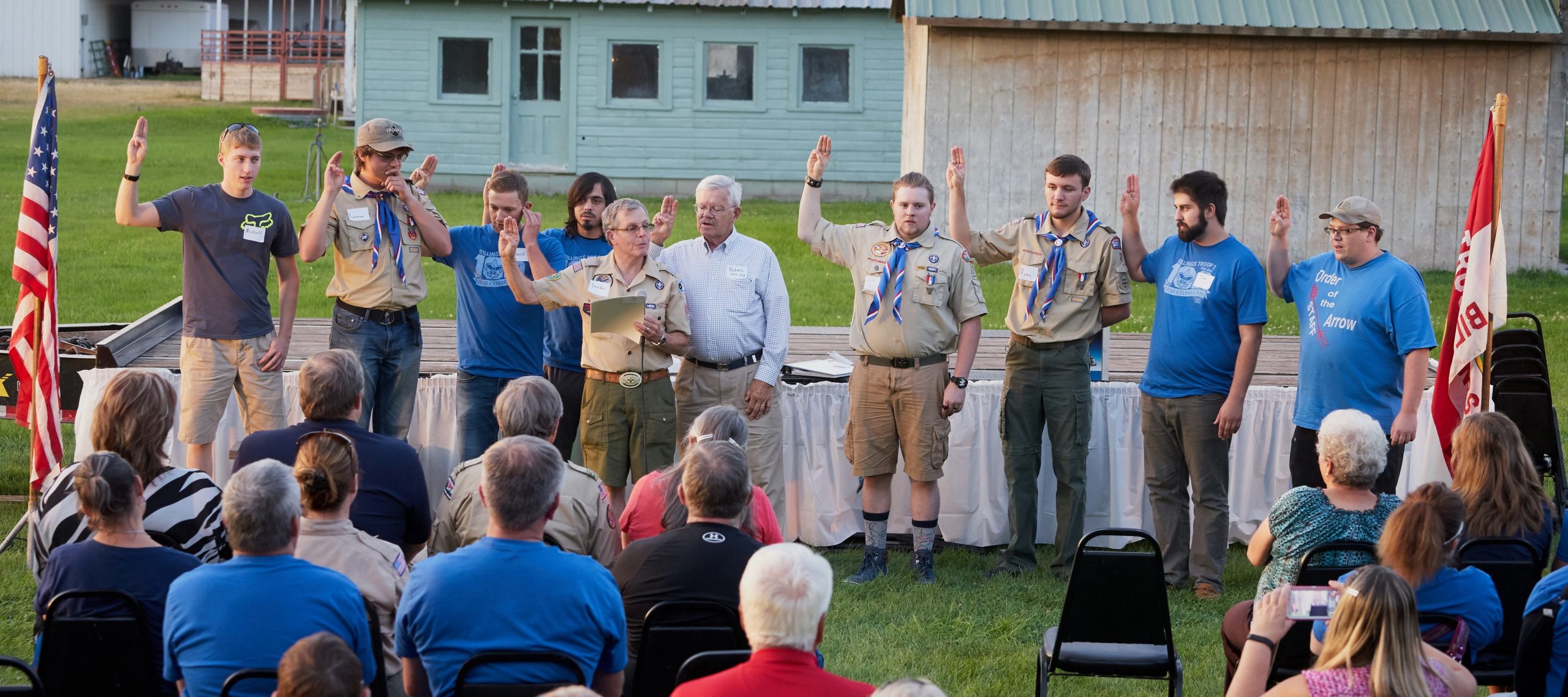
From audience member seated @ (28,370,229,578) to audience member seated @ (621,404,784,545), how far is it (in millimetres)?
1245

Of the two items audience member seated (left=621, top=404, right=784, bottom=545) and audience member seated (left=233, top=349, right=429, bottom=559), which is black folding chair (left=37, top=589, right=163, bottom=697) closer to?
audience member seated (left=233, top=349, right=429, bottom=559)

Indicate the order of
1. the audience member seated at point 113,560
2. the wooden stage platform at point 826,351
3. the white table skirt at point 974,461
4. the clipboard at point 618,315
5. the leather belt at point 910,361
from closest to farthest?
the audience member seated at point 113,560 → the clipboard at point 618,315 → the leather belt at point 910,361 → the white table skirt at point 974,461 → the wooden stage platform at point 826,351

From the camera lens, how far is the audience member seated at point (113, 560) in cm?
375

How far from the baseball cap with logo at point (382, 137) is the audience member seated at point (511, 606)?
3131mm

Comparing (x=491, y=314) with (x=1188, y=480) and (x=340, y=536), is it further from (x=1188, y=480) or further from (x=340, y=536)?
(x=1188, y=480)

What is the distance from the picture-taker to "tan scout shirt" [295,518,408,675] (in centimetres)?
392

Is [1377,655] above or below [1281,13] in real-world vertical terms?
below

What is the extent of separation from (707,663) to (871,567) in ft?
9.90

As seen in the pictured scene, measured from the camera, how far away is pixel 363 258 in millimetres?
6367

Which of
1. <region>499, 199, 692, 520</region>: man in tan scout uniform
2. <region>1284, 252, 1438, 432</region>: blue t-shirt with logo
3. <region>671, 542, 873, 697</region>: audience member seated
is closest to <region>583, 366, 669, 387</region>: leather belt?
<region>499, 199, 692, 520</region>: man in tan scout uniform

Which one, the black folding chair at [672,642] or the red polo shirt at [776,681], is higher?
the red polo shirt at [776,681]

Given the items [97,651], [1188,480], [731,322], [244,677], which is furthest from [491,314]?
[244,677]

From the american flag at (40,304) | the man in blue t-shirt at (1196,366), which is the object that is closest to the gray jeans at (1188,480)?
the man in blue t-shirt at (1196,366)

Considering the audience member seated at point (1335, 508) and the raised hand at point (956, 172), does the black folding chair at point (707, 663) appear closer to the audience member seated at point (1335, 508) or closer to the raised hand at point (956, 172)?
the audience member seated at point (1335, 508)
